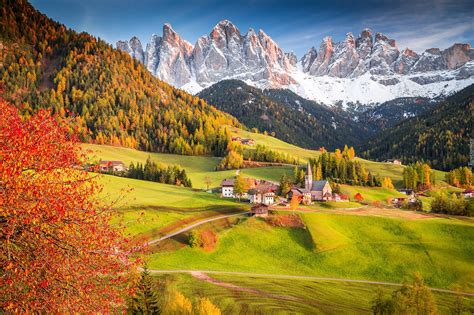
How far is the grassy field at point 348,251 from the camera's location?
7612cm

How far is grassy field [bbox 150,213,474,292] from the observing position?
76125 millimetres

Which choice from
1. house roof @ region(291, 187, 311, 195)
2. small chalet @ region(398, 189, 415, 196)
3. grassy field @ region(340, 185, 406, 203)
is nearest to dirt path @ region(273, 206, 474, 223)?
house roof @ region(291, 187, 311, 195)

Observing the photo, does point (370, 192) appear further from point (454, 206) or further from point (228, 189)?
point (228, 189)

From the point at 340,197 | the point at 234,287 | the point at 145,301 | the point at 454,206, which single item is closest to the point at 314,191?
the point at 340,197

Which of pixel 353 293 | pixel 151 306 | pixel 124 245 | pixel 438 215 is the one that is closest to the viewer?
pixel 124 245

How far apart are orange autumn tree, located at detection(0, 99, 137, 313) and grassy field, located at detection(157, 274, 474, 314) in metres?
38.8

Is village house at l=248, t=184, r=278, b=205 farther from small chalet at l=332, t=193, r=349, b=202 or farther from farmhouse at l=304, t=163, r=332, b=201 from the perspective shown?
small chalet at l=332, t=193, r=349, b=202

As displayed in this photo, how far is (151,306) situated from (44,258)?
103ft

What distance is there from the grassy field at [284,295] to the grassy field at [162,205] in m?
23.8

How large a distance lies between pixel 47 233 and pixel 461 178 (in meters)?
209

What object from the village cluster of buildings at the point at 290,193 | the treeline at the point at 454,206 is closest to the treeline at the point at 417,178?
the village cluster of buildings at the point at 290,193

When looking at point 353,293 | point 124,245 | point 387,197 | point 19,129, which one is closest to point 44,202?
point 19,129

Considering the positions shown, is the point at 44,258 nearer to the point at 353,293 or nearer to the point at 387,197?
the point at 353,293

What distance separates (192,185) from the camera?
153375mm
